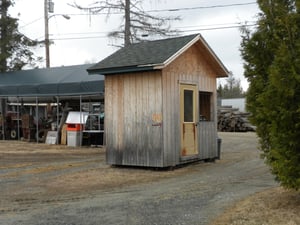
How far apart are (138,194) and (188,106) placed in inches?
188

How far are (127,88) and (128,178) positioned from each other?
2693 mm

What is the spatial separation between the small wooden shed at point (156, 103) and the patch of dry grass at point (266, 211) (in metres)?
4.49

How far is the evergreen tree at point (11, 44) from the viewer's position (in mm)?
31906

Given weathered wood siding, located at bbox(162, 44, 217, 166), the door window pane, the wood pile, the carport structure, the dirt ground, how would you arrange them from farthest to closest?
the wood pile
the carport structure
the door window pane
weathered wood siding, located at bbox(162, 44, 217, 166)
the dirt ground

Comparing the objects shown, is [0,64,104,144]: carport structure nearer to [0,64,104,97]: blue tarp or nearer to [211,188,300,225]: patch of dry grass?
[0,64,104,97]: blue tarp

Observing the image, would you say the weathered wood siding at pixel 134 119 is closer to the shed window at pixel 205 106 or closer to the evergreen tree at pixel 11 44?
the shed window at pixel 205 106

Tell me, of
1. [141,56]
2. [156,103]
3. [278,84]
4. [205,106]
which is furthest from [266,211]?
[205,106]

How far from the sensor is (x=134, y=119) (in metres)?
12.3

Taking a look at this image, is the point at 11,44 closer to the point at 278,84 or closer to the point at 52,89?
the point at 52,89

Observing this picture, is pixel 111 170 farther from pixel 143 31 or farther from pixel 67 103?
pixel 143 31

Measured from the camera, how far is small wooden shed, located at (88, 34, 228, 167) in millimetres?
11930

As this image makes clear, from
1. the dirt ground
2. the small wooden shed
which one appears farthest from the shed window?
the dirt ground

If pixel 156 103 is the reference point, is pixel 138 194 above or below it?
below

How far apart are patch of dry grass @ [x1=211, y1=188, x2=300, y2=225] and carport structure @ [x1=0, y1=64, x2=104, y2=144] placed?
12.4 m
